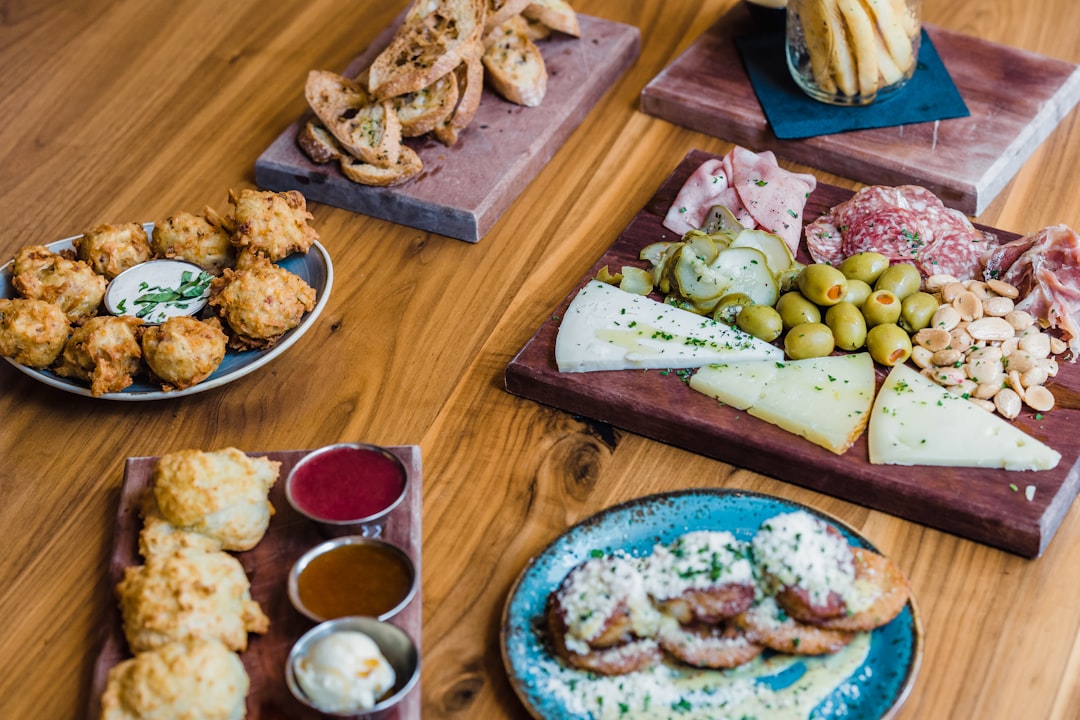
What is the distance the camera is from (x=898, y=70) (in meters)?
2.86

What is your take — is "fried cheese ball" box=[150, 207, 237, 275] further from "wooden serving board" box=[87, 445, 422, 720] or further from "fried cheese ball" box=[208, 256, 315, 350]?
"wooden serving board" box=[87, 445, 422, 720]

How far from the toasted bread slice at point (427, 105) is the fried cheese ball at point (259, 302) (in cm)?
70

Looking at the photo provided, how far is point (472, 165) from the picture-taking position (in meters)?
2.79

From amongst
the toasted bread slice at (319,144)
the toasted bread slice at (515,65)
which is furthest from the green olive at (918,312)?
the toasted bread slice at (319,144)

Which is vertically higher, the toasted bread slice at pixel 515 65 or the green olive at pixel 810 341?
the toasted bread slice at pixel 515 65

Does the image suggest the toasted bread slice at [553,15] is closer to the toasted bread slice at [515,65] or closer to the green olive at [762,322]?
the toasted bread slice at [515,65]

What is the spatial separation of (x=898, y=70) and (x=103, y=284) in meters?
2.04

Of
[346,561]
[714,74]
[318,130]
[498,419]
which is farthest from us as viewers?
[714,74]

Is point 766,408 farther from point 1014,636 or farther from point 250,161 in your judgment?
point 250,161

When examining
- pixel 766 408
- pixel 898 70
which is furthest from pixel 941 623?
pixel 898 70

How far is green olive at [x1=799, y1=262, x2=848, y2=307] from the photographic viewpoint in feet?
7.36

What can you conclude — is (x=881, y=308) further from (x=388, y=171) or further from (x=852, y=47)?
(x=388, y=171)

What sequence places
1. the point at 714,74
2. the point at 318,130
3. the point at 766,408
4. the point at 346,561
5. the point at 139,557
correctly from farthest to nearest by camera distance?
the point at 714,74, the point at 318,130, the point at 766,408, the point at 139,557, the point at 346,561

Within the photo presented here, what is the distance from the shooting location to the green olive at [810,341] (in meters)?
2.19
